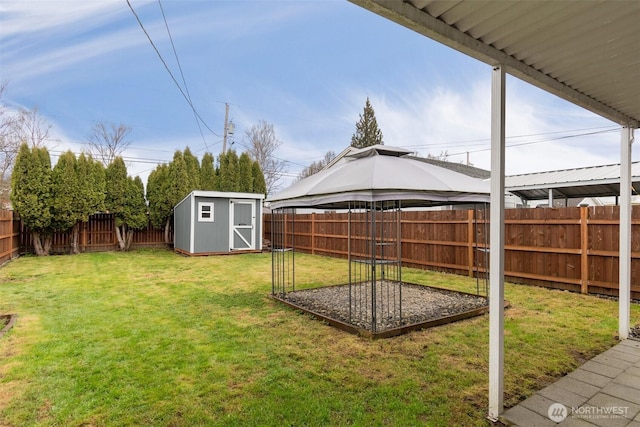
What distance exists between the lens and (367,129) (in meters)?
30.4

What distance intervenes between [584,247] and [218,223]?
10.2 metres

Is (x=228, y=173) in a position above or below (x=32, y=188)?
above

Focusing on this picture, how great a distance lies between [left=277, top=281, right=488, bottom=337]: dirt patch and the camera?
4070 mm

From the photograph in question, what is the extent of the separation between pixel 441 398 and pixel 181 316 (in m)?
3.36

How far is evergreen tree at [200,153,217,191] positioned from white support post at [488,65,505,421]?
618 inches

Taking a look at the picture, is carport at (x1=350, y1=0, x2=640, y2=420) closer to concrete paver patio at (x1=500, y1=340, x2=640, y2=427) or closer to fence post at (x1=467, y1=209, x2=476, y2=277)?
concrete paver patio at (x1=500, y1=340, x2=640, y2=427)

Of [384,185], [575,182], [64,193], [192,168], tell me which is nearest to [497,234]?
[384,185]

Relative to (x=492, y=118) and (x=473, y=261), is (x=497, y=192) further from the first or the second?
(x=473, y=261)

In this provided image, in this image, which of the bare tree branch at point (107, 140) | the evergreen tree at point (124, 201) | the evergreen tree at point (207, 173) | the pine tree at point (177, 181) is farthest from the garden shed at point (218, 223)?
the bare tree branch at point (107, 140)

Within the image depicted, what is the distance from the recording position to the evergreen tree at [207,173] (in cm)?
→ 1658

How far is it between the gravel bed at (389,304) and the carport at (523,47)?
189cm

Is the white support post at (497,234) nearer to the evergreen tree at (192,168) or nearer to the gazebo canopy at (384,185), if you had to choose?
the gazebo canopy at (384,185)

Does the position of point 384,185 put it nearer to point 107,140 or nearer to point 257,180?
point 257,180

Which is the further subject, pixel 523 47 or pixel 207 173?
pixel 207 173
